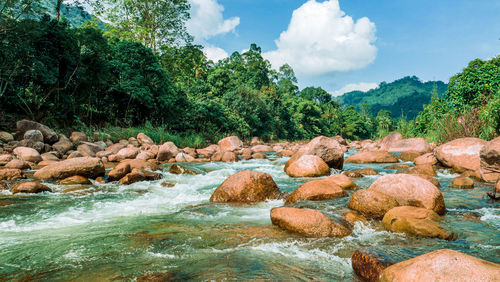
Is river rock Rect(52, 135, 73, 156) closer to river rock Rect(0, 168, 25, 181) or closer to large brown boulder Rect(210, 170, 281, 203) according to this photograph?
river rock Rect(0, 168, 25, 181)

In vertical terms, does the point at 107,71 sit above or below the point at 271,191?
above

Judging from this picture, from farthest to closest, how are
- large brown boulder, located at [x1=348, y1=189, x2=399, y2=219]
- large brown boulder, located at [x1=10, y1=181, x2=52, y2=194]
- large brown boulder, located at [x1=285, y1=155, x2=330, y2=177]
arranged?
large brown boulder, located at [x1=285, y1=155, x2=330, y2=177], large brown boulder, located at [x1=10, y1=181, x2=52, y2=194], large brown boulder, located at [x1=348, y1=189, x2=399, y2=219]

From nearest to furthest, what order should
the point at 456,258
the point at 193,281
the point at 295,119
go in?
the point at 456,258
the point at 193,281
the point at 295,119

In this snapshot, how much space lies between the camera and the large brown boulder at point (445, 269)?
6.21 ft

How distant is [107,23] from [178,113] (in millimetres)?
11060

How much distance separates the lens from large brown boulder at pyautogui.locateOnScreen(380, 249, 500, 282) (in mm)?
1892

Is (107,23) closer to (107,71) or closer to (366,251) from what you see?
(107,71)

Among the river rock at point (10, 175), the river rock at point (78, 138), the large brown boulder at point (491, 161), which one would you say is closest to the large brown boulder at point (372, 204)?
the large brown boulder at point (491, 161)

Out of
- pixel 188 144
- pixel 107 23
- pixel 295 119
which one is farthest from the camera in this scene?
pixel 295 119

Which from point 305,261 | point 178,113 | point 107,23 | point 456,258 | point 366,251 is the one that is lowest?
point 305,261

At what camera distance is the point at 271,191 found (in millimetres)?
5543

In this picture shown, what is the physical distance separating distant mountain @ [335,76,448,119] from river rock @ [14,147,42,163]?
94901mm

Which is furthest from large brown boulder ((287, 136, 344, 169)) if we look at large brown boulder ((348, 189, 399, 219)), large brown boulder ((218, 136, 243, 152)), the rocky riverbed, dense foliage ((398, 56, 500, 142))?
large brown boulder ((218, 136, 243, 152))

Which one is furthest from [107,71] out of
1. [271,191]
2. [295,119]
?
[295,119]
